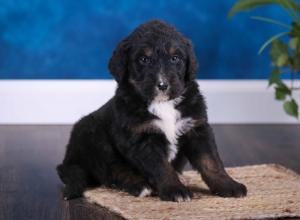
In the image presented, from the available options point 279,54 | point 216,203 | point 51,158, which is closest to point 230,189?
point 216,203

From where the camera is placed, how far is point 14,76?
5.07m

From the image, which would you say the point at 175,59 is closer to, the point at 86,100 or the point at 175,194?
the point at 175,194

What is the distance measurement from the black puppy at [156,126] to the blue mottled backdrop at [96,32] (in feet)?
6.30

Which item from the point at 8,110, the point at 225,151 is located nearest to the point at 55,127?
the point at 8,110

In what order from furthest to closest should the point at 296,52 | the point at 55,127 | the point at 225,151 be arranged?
1. the point at 55,127
2. the point at 225,151
3. the point at 296,52

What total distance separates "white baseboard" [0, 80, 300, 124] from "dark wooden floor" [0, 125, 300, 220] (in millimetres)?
122

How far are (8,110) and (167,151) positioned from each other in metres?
2.29

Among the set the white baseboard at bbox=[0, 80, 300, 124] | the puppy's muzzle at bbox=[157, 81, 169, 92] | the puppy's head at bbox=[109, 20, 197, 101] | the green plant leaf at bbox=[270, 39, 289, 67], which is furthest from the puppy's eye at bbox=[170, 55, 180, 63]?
the white baseboard at bbox=[0, 80, 300, 124]

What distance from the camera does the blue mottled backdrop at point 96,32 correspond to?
16.4ft

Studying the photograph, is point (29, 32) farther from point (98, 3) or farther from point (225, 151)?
point (225, 151)

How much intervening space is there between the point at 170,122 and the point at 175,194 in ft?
0.98

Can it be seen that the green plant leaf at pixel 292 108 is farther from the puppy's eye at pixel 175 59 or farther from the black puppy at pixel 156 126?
the puppy's eye at pixel 175 59

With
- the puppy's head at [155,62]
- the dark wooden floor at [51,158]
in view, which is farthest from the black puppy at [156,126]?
the dark wooden floor at [51,158]

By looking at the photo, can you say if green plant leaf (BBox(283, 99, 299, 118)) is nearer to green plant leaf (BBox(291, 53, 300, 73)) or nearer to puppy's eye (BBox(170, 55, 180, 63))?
green plant leaf (BBox(291, 53, 300, 73))
